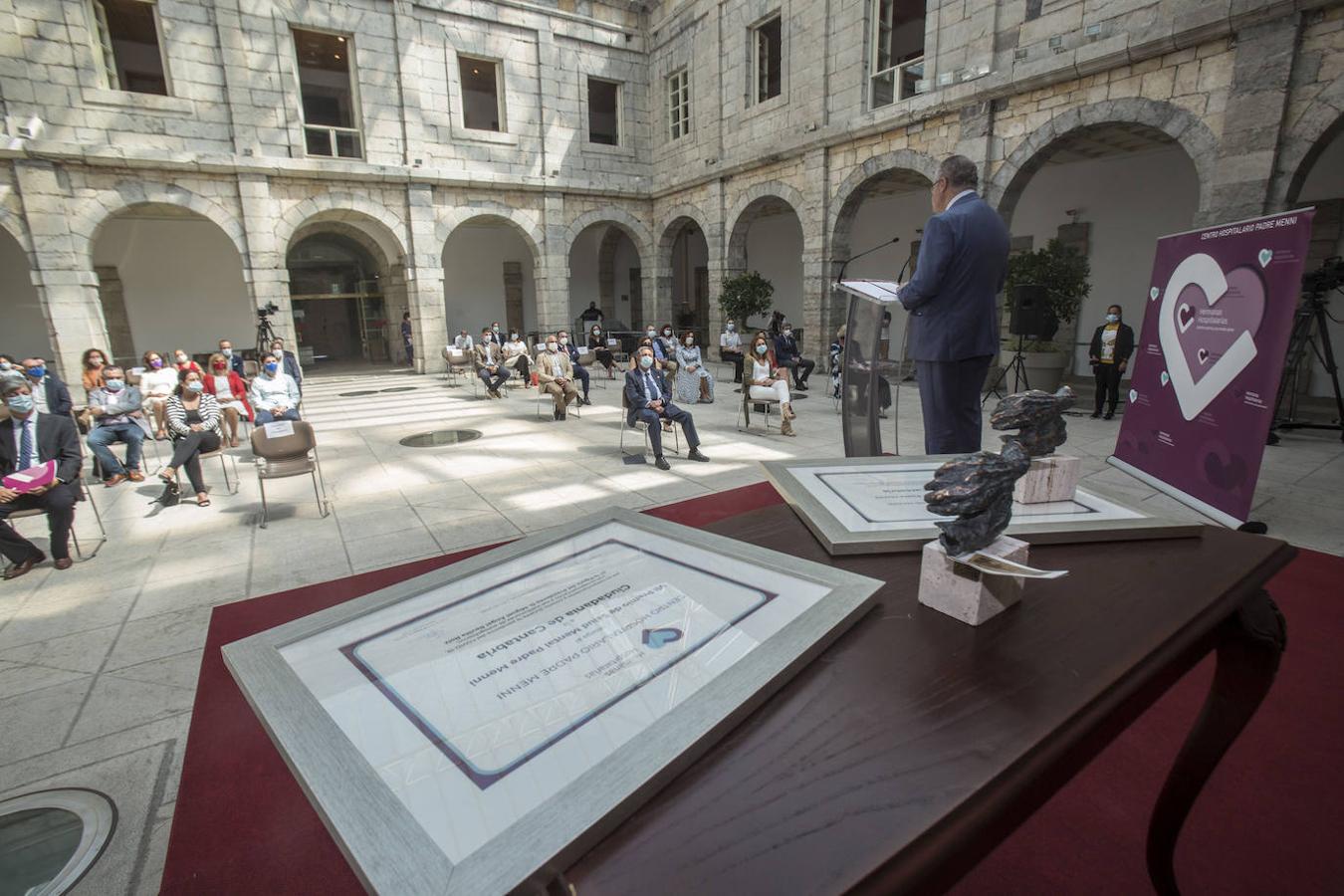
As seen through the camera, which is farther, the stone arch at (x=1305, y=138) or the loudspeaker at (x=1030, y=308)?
the loudspeaker at (x=1030, y=308)

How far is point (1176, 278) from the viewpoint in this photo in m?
4.37

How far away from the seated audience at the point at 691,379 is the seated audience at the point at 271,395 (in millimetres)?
5051

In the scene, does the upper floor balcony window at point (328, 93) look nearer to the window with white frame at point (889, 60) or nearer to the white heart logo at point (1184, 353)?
the window with white frame at point (889, 60)

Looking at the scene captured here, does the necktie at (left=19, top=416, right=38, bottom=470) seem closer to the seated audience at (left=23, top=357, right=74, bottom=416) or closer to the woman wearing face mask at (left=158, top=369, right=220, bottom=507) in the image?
the woman wearing face mask at (left=158, top=369, right=220, bottom=507)

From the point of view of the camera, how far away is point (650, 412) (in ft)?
19.7

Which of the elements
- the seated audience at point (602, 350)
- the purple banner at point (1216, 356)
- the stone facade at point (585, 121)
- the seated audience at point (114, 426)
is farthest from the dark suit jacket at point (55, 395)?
the purple banner at point (1216, 356)

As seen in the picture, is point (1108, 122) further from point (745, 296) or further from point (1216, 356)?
point (745, 296)

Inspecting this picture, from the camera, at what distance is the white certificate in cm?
67

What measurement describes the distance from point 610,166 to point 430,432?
10241 mm

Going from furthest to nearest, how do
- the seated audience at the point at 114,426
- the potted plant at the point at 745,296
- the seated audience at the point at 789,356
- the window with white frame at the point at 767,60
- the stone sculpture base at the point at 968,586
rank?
the potted plant at the point at 745,296, the window with white frame at the point at 767,60, the seated audience at the point at 789,356, the seated audience at the point at 114,426, the stone sculpture base at the point at 968,586

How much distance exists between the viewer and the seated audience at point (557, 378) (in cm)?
829

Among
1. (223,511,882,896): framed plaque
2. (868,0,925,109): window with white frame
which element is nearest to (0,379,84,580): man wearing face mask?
(223,511,882,896): framed plaque

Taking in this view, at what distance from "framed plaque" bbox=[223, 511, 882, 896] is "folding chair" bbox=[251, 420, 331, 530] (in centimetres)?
429

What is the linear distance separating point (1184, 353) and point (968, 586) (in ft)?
14.8
